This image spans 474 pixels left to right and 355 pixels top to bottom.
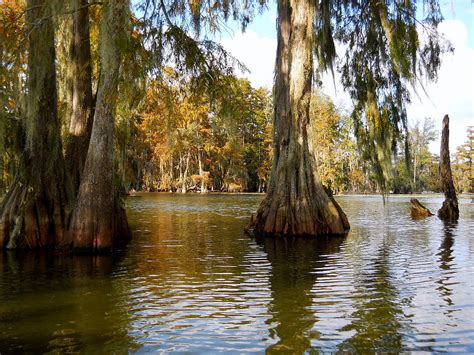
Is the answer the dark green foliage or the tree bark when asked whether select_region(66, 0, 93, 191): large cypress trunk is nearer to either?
the dark green foliage

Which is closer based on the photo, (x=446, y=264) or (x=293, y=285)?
(x=293, y=285)

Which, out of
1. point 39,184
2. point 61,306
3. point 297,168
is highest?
point 297,168

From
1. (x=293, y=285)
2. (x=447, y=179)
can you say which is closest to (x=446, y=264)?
(x=293, y=285)

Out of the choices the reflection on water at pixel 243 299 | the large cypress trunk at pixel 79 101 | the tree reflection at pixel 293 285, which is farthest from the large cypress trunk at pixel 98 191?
the tree reflection at pixel 293 285

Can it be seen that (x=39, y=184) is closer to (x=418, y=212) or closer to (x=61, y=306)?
(x=61, y=306)

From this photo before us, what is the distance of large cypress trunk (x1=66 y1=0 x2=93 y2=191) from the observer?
9922 millimetres

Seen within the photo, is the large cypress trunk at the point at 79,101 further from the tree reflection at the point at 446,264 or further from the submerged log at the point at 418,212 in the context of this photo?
the submerged log at the point at 418,212

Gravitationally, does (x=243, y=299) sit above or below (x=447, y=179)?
below

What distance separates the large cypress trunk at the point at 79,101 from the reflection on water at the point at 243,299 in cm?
229

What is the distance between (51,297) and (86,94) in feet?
19.3

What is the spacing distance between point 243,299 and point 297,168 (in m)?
6.46

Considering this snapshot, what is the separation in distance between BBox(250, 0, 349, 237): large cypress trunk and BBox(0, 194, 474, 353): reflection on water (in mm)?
1788

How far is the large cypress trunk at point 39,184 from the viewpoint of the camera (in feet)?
28.2

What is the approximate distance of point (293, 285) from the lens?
600 centimetres
